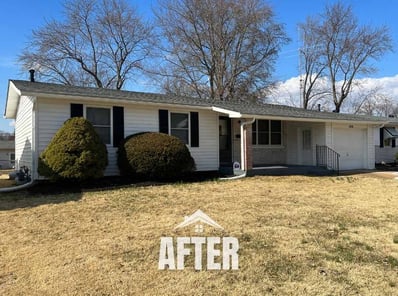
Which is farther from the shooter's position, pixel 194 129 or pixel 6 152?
pixel 6 152

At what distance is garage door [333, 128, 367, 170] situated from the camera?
56.6 ft

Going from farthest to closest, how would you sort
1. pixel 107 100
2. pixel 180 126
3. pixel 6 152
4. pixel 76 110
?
pixel 6 152 < pixel 180 126 < pixel 107 100 < pixel 76 110

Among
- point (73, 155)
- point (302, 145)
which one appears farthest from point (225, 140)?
point (73, 155)

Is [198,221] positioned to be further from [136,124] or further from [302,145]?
[302,145]

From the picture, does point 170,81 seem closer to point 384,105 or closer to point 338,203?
point 338,203

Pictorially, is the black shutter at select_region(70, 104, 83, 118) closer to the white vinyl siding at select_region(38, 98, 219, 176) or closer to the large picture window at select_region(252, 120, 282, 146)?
the white vinyl siding at select_region(38, 98, 219, 176)

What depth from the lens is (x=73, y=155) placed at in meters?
9.83

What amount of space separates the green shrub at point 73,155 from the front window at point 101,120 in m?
1.44

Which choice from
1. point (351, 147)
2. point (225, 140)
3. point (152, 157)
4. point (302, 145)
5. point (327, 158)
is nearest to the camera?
point (152, 157)

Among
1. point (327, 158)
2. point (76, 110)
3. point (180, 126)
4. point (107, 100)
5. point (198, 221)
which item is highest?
point (107, 100)

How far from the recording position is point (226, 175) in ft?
45.3

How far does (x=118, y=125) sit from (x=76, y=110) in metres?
1.42

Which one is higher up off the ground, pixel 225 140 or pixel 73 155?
pixel 225 140

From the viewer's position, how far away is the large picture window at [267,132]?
55.0 ft
